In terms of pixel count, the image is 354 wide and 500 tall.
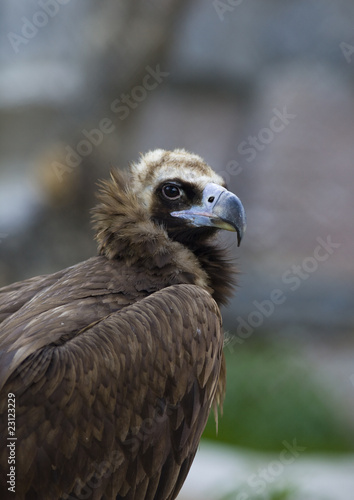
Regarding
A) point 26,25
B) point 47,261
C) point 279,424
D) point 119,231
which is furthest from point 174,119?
point 119,231

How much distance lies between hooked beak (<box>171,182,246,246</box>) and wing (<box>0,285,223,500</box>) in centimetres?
33

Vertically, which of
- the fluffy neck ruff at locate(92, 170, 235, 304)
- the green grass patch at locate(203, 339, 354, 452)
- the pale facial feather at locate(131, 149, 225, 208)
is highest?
the pale facial feather at locate(131, 149, 225, 208)

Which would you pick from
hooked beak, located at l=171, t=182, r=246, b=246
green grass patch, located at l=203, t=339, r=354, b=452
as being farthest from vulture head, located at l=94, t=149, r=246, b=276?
green grass patch, located at l=203, t=339, r=354, b=452

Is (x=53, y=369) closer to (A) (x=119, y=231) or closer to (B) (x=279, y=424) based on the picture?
(A) (x=119, y=231)

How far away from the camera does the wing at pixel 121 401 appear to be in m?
3.06

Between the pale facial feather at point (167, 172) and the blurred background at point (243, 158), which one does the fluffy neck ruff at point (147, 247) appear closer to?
the pale facial feather at point (167, 172)

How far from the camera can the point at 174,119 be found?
11.3 m

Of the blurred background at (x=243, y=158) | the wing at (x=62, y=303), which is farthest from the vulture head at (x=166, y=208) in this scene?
the blurred background at (x=243, y=158)

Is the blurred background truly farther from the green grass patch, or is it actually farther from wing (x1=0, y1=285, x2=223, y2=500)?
wing (x1=0, y1=285, x2=223, y2=500)

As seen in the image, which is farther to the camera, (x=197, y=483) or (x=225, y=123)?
(x=225, y=123)

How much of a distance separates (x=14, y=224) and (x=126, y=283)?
5.65 m

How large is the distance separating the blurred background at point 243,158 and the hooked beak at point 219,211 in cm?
231

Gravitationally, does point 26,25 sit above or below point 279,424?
above

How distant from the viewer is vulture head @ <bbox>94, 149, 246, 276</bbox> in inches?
143
